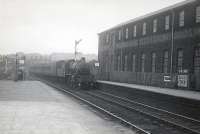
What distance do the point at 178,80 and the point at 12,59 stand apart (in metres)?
44.4

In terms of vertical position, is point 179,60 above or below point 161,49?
below

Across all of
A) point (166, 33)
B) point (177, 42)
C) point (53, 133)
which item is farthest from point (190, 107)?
point (166, 33)

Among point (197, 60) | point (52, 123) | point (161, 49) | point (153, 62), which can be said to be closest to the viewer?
point (52, 123)

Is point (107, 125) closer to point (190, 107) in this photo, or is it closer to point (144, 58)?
point (190, 107)

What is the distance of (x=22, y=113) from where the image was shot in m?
15.4

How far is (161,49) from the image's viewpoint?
1441 inches

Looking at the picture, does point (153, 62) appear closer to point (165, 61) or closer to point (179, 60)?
point (165, 61)

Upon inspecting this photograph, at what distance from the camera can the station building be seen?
3078 cm

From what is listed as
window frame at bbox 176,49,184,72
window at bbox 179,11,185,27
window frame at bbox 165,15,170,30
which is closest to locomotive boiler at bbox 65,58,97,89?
window frame at bbox 176,49,184,72

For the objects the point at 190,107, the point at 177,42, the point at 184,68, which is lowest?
the point at 190,107

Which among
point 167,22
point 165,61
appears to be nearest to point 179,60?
point 165,61

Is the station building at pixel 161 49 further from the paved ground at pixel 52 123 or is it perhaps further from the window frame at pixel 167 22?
the paved ground at pixel 52 123

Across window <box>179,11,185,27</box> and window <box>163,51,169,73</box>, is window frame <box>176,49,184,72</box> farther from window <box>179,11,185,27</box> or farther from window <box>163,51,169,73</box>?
window <box>179,11,185,27</box>

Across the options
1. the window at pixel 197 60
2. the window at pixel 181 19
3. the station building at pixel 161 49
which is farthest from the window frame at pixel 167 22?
the window at pixel 197 60
